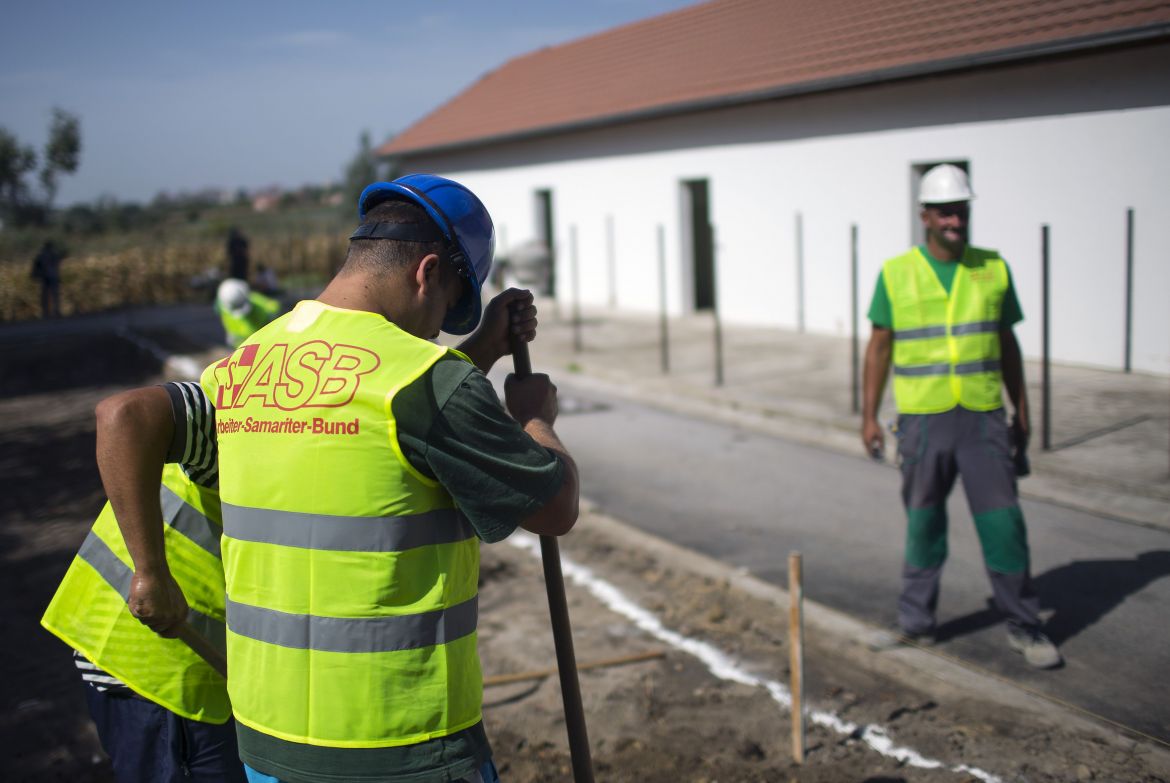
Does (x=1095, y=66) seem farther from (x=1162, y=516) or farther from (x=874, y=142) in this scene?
(x=1162, y=516)

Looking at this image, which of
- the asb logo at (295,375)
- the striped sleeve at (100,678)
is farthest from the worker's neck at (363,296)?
the striped sleeve at (100,678)

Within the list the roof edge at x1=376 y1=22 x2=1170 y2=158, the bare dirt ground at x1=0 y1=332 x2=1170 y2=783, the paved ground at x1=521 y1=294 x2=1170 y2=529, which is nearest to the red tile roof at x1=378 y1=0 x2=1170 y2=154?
the roof edge at x1=376 y1=22 x2=1170 y2=158

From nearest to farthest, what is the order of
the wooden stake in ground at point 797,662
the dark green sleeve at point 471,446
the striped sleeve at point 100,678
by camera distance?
the dark green sleeve at point 471,446 < the striped sleeve at point 100,678 < the wooden stake in ground at point 797,662

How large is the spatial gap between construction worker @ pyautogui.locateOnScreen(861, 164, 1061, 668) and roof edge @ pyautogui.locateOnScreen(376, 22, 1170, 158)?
23.0 ft

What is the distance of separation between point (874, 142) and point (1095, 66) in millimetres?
3188

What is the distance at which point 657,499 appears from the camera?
7875 millimetres

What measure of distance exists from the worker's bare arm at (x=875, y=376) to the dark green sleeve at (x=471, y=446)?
3420mm

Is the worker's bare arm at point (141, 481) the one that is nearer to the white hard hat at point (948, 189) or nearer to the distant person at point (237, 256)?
the white hard hat at point (948, 189)

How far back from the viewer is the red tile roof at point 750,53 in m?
11.6

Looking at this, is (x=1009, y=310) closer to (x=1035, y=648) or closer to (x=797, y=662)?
(x=1035, y=648)

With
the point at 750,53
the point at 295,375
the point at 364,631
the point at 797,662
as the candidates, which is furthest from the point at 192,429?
the point at 750,53

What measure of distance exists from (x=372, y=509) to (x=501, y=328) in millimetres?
625

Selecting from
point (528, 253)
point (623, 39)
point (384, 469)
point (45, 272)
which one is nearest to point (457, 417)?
point (384, 469)

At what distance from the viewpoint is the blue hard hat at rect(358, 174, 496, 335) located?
205 centimetres
